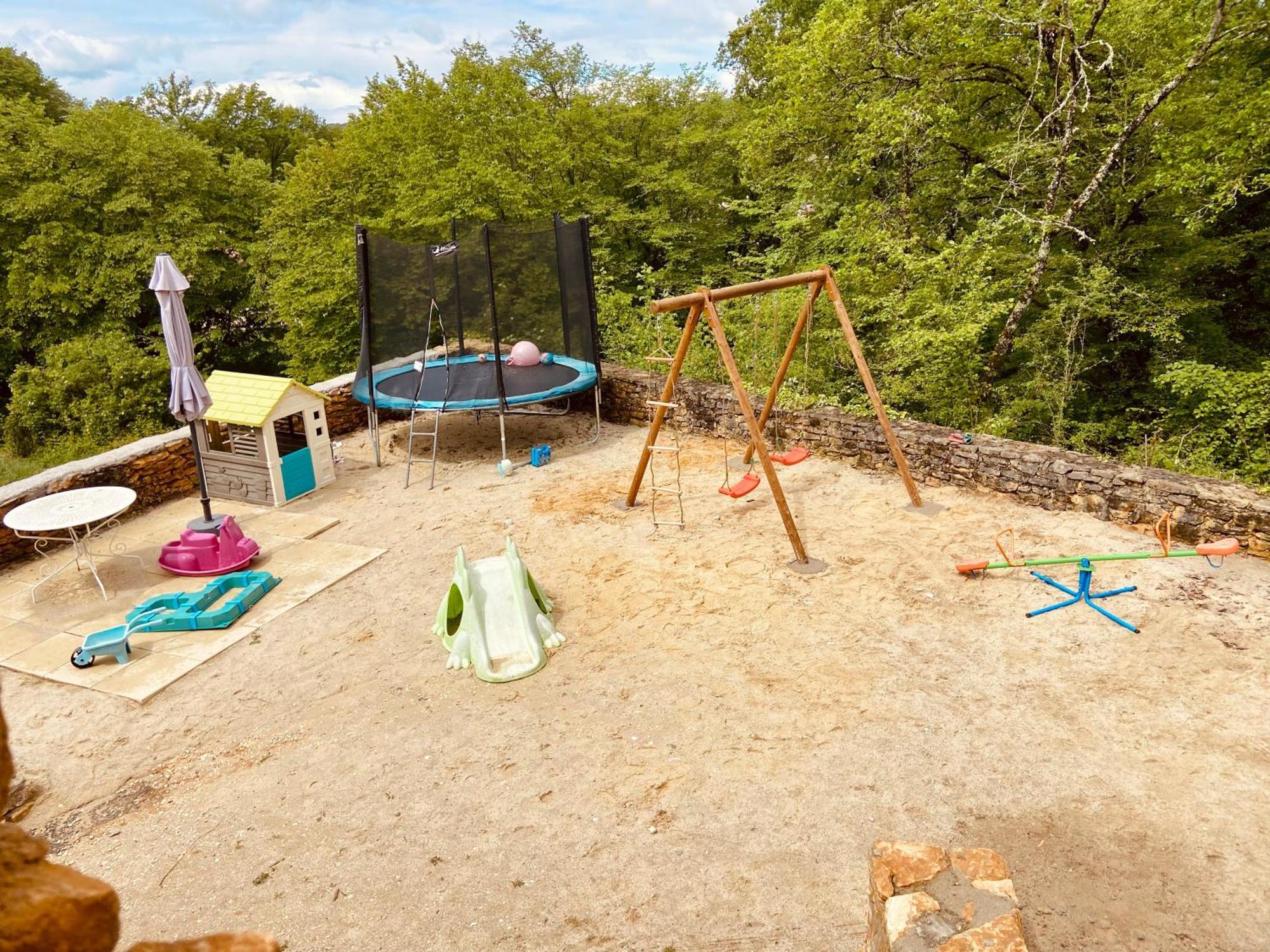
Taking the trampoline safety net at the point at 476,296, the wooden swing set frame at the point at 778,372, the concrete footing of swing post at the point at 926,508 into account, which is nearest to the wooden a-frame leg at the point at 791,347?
the wooden swing set frame at the point at 778,372

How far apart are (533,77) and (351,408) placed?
11.8 meters

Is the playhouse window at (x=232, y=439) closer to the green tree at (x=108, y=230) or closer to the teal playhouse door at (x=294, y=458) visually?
the teal playhouse door at (x=294, y=458)

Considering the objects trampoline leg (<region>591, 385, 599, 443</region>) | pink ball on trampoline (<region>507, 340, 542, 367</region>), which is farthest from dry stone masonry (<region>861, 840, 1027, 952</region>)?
pink ball on trampoline (<region>507, 340, 542, 367</region>)

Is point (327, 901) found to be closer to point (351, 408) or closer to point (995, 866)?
point (995, 866)

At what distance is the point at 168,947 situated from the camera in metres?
Answer: 1.24

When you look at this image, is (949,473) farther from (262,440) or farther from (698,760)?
(262,440)

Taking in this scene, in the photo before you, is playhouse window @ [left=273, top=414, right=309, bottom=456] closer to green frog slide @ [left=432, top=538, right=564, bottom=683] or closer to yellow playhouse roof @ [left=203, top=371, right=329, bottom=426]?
yellow playhouse roof @ [left=203, top=371, right=329, bottom=426]

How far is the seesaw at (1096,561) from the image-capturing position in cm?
557

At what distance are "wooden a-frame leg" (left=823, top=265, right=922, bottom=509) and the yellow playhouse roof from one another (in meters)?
5.81

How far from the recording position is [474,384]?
985 cm

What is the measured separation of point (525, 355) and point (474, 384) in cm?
88

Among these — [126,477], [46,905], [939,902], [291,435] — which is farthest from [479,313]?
[46,905]

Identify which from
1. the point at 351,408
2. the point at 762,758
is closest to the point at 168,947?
the point at 762,758

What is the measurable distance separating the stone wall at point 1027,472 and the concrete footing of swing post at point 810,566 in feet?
6.42
